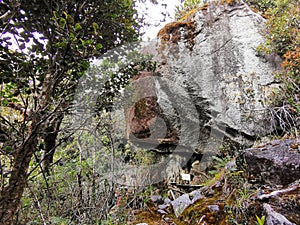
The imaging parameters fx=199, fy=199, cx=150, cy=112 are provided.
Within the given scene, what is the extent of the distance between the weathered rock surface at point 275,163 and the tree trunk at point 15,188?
2.16 m

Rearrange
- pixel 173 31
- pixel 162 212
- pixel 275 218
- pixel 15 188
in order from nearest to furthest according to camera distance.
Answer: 1. pixel 15 188
2. pixel 275 218
3. pixel 162 212
4. pixel 173 31

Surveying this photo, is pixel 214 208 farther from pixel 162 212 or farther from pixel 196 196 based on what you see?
pixel 162 212

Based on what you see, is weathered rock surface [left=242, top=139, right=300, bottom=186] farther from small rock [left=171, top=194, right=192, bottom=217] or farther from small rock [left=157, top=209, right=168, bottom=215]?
small rock [left=157, top=209, right=168, bottom=215]

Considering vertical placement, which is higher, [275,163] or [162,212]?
[275,163]

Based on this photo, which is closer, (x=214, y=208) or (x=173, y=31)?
(x=214, y=208)

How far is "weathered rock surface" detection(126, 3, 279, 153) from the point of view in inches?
151

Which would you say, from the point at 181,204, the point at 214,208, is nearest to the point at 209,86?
the point at 181,204

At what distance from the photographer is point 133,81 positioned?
416cm

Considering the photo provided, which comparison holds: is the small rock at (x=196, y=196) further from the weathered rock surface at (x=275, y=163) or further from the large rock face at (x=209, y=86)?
the large rock face at (x=209, y=86)

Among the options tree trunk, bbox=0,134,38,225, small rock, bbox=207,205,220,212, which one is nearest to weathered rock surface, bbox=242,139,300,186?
small rock, bbox=207,205,220,212

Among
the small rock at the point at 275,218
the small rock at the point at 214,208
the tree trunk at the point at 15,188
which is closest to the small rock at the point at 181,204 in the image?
the small rock at the point at 214,208

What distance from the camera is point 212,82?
413cm

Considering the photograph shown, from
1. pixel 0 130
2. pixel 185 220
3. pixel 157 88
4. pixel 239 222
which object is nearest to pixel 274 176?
pixel 239 222

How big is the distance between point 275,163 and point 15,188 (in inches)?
89.1
